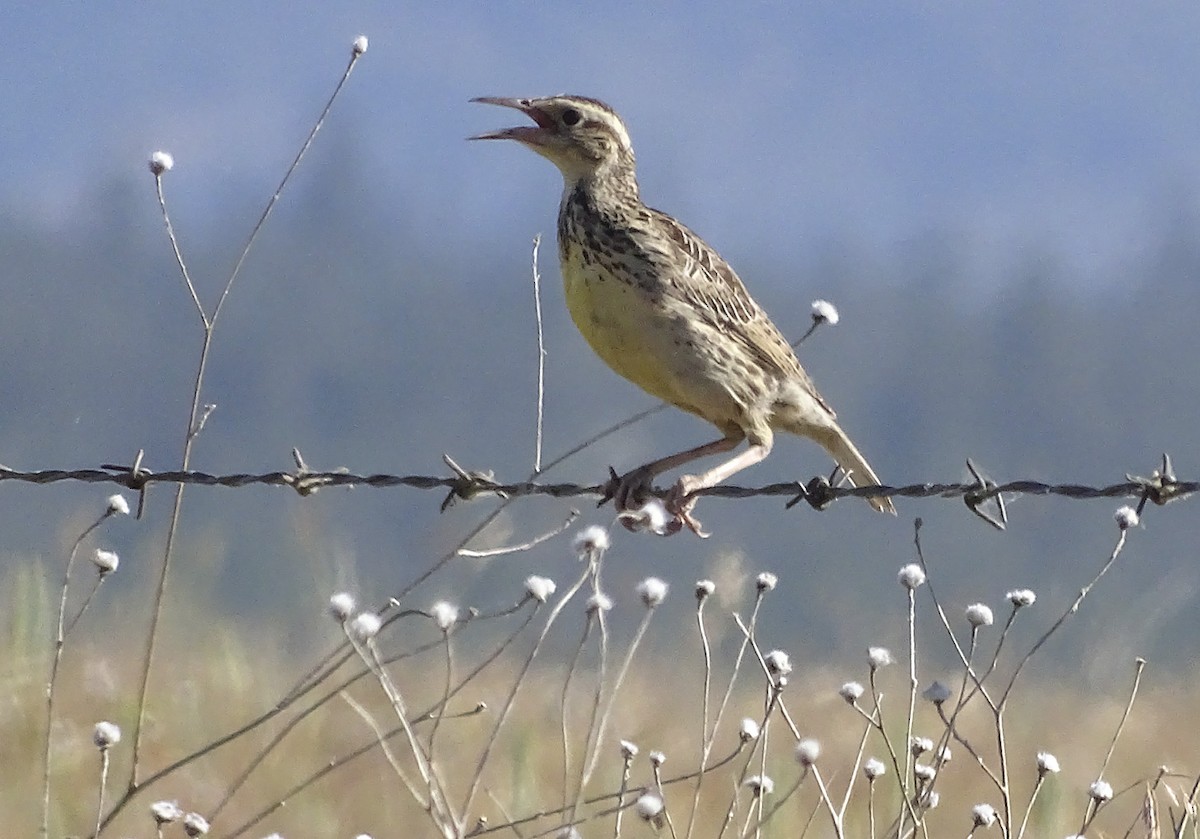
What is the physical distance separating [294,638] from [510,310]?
155 meters

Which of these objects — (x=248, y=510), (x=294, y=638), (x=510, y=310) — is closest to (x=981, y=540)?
(x=248, y=510)

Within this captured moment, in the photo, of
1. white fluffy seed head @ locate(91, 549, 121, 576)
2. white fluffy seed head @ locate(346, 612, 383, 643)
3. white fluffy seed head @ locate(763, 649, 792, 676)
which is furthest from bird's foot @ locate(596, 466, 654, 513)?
white fluffy seed head @ locate(91, 549, 121, 576)

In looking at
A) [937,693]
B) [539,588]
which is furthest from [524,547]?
[937,693]

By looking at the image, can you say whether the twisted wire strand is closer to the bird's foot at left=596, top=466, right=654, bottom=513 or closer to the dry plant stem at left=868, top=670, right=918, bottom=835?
the dry plant stem at left=868, top=670, right=918, bottom=835

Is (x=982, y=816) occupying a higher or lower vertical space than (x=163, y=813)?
higher

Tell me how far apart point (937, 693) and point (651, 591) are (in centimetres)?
73

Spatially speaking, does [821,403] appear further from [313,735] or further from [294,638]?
[294,638]

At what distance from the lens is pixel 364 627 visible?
13.1ft

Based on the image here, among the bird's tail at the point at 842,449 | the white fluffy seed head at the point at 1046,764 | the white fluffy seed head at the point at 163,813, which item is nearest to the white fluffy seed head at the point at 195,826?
the white fluffy seed head at the point at 163,813

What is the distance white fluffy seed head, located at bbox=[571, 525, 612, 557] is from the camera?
4102mm

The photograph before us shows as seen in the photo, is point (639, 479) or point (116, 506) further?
point (639, 479)

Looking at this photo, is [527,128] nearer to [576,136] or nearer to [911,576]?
A: [576,136]

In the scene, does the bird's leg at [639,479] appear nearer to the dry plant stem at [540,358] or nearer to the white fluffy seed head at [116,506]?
the dry plant stem at [540,358]

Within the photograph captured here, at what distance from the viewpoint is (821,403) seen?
590 centimetres
